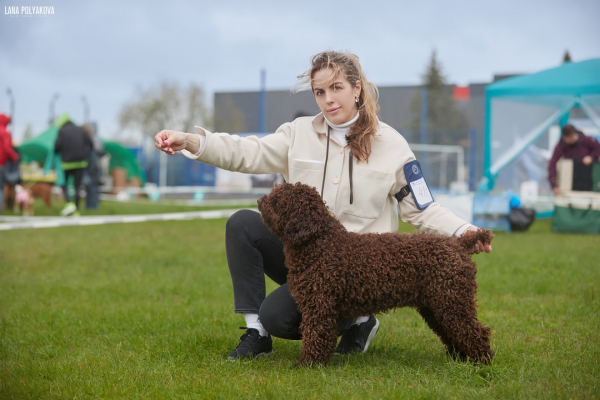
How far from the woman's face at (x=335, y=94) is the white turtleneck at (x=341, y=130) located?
0.03 metres

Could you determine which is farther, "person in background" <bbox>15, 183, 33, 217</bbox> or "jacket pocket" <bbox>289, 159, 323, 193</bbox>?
"person in background" <bbox>15, 183, 33, 217</bbox>

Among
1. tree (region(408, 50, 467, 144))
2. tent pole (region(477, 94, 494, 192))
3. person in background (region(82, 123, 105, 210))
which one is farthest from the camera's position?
tree (region(408, 50, 467, 144))

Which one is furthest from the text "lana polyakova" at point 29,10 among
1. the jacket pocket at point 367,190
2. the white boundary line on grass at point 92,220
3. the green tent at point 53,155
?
the green tent at point 53,155

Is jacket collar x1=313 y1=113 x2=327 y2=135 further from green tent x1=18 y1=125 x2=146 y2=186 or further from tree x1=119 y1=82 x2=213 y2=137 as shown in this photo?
tree x1=119 y1=82 x2=213 y2=137

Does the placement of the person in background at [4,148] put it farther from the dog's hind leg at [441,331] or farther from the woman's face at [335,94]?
the dog's hind leg at [441,331]

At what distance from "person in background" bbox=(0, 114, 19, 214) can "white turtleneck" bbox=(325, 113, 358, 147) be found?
10434 mm

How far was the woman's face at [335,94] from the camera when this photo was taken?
286 cm

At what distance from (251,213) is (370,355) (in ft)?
3.39

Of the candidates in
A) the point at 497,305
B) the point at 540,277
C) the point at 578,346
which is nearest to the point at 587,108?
the point at 540,277

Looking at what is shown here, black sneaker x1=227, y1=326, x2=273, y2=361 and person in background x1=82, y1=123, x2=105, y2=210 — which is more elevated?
person in background x1=82, y1=123, x2=105, y2=210

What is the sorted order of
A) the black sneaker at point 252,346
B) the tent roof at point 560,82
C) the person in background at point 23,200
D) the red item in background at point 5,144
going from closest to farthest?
the black sneaker at point 252,346, the tent roof at point 560,82, the red item in background at point 5,144, the person in background at point 23,200

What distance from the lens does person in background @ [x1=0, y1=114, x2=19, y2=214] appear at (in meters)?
11.4

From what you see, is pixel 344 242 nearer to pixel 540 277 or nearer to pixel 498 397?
pixel 498 397

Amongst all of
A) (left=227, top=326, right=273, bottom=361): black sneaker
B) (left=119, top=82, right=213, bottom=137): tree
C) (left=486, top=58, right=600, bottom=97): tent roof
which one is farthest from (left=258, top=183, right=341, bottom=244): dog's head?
(left=119, top=82, right=213, bottom=137): tree
